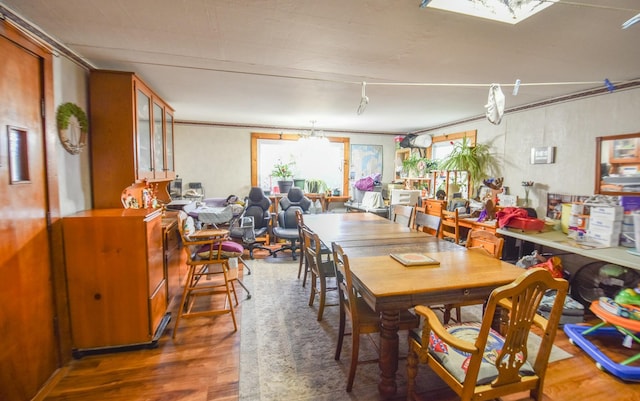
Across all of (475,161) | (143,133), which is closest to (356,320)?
(143,133)

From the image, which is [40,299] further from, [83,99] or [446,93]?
[446,93]

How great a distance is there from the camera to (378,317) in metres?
1.84

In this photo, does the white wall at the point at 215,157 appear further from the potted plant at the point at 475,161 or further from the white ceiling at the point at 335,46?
the potted plant at the point at 475,161

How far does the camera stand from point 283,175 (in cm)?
573

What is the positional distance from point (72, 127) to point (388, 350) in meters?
2.69

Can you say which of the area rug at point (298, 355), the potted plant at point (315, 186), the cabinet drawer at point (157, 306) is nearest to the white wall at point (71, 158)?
the cabinet drawer at point (157, 306)

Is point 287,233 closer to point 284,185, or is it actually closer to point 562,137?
point 284,185

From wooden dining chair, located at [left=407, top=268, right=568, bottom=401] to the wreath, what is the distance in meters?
2.61

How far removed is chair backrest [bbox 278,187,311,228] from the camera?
4.65 metres

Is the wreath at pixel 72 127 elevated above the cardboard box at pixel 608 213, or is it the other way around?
the wreath at pixel 72 127

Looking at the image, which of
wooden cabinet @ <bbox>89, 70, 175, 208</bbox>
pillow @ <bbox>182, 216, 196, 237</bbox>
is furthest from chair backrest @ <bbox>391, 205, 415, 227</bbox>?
wooden cabinet @ <bbox>89, 70, 175, 208</bbox>

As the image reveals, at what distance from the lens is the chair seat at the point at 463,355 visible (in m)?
1.32

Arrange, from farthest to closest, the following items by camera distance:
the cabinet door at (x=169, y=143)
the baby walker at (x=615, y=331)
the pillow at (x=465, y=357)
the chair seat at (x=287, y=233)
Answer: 1. the chair seat at (x=287, y=233)
2. the cabinet door at (x=169, y=143)
3. the baby walker at (x=615, y=331)
4. the pillow at (x=465, y=357)

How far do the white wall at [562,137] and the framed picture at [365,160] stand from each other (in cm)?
243
